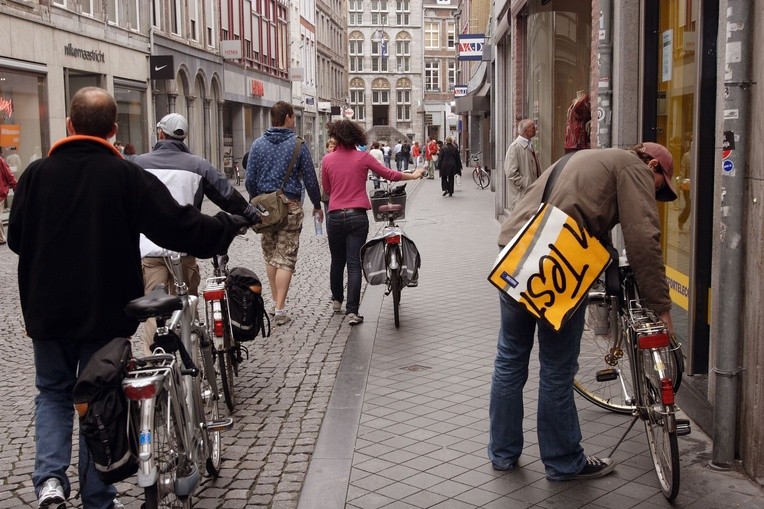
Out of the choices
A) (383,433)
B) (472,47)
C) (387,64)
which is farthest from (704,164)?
(387,64)

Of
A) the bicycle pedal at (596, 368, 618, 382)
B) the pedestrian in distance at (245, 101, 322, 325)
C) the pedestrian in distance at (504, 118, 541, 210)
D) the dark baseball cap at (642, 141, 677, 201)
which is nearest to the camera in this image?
the dark baseball cap at (642, 141, 677, 201)

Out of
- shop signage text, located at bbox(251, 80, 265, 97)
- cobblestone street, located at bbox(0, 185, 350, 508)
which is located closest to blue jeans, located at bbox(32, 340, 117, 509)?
cobblestone street, located at bbox(0, 185, 350, 508)

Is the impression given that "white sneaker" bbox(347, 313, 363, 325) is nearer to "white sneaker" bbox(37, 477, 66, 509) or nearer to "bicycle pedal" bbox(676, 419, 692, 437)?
"bicycle pedal" bbox(676, 419, 692, 437)

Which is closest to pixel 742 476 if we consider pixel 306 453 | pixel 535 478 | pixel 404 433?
pixel 535 478

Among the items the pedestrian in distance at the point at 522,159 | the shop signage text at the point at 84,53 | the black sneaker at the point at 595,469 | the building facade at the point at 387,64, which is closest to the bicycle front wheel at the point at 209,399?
the black sneaker at the point at 595,469

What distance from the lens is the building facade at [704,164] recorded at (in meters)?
4.65

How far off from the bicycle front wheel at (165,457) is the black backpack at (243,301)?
2.05 metres

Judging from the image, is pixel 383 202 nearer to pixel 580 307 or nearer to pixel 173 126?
pixel 173 126

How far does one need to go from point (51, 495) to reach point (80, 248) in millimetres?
943

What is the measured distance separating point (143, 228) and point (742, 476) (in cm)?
300

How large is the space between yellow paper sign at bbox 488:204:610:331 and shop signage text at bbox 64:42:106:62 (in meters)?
22.1

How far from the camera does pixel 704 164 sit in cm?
584

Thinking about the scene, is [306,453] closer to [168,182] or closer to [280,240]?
[168,182]

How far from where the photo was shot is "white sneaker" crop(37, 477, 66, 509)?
3.80m
